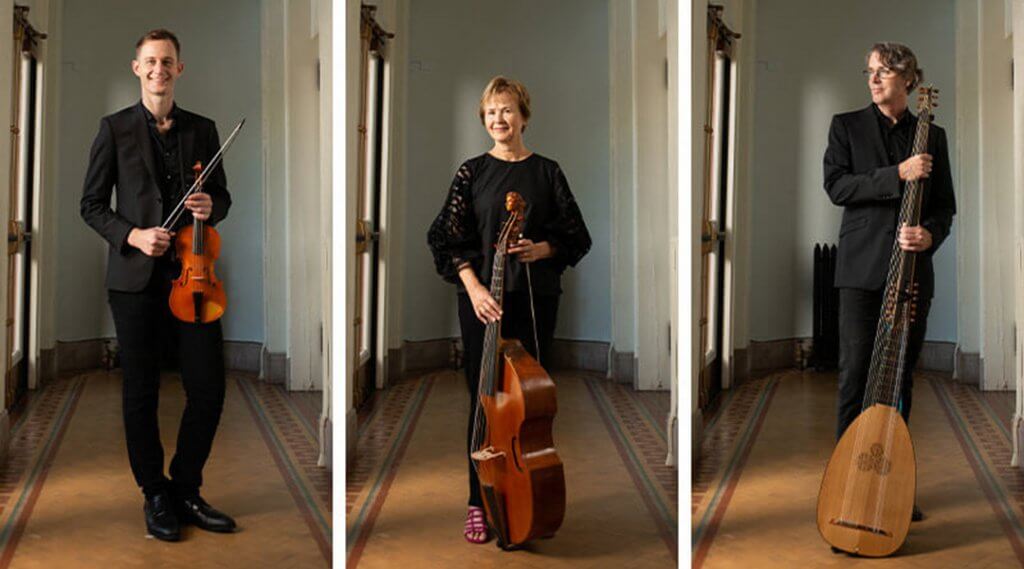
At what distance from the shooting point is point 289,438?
12.8 ft

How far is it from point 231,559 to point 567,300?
56.6 inches

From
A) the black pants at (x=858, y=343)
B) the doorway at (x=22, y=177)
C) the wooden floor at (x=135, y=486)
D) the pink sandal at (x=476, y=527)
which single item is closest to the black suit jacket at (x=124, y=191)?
the doorway at (x=22, y=177)

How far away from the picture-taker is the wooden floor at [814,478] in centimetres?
352

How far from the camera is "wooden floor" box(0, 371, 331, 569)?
335 cm

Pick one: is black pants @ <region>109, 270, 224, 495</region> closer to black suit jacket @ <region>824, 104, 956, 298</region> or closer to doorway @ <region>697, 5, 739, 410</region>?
doorway @ <region>697, 5, 739, 410</region>

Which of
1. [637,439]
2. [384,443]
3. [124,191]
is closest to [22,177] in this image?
[124,191]

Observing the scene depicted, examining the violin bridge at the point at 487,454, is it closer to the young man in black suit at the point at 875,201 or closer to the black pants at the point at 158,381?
the black pants at the point at 158,381

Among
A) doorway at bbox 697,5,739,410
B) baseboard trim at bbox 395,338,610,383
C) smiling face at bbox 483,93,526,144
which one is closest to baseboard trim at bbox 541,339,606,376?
baseboard trim at bbox 395,338,610,383

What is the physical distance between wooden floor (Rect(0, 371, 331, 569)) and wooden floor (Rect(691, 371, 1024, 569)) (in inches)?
53.5

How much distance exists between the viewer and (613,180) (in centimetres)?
387

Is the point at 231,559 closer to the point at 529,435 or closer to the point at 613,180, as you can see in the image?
the point at 529,435

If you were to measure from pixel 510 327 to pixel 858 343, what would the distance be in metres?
1.16

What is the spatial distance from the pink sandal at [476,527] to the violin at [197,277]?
103cm

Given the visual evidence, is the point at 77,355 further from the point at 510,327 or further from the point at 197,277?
the point at 510,327
